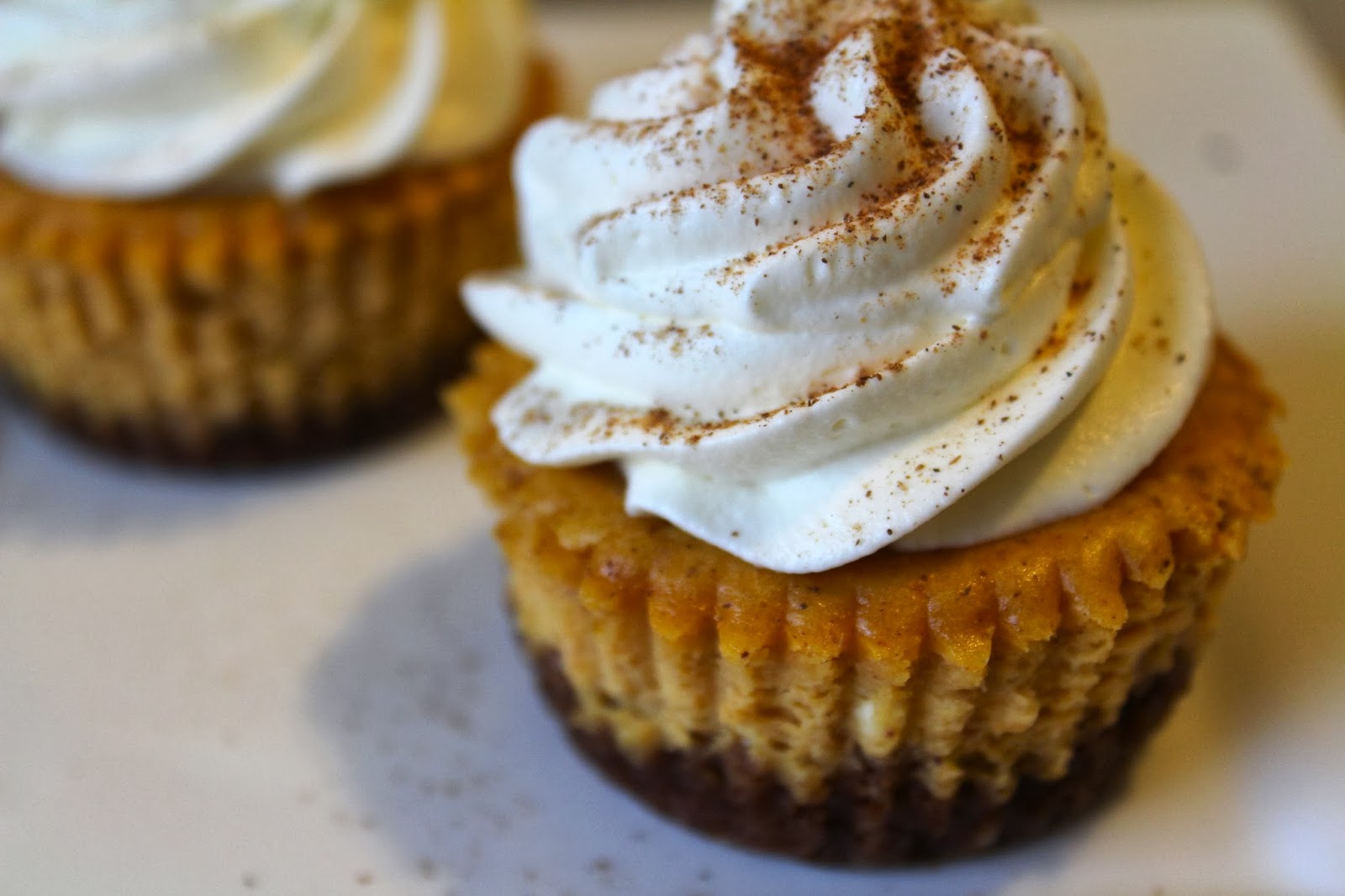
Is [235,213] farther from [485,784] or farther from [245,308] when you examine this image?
[485,784]

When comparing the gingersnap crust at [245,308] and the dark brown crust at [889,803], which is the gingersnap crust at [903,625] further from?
the gingersnap crust at [245,308]

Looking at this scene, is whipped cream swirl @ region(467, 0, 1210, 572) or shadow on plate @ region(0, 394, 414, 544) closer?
whipped cream swirl @ region(467, 0, 1210, 572)

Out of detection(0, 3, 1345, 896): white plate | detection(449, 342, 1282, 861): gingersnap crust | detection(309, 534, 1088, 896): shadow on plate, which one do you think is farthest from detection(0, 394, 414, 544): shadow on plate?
detection(449, 342, 1282, 861): gingersnap crust

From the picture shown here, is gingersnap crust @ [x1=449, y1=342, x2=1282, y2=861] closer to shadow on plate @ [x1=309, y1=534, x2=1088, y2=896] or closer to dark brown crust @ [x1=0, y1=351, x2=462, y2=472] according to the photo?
shadow on plate @ [x1=309, y1=534, x2=1088, y2=896]

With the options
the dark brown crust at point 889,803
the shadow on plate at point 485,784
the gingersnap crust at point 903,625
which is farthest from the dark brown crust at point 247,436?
the dark brown crust at point 889,803

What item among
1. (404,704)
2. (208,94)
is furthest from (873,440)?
(208,94)

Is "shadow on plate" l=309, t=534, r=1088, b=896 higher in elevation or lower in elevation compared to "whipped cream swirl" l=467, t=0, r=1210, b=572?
lower
